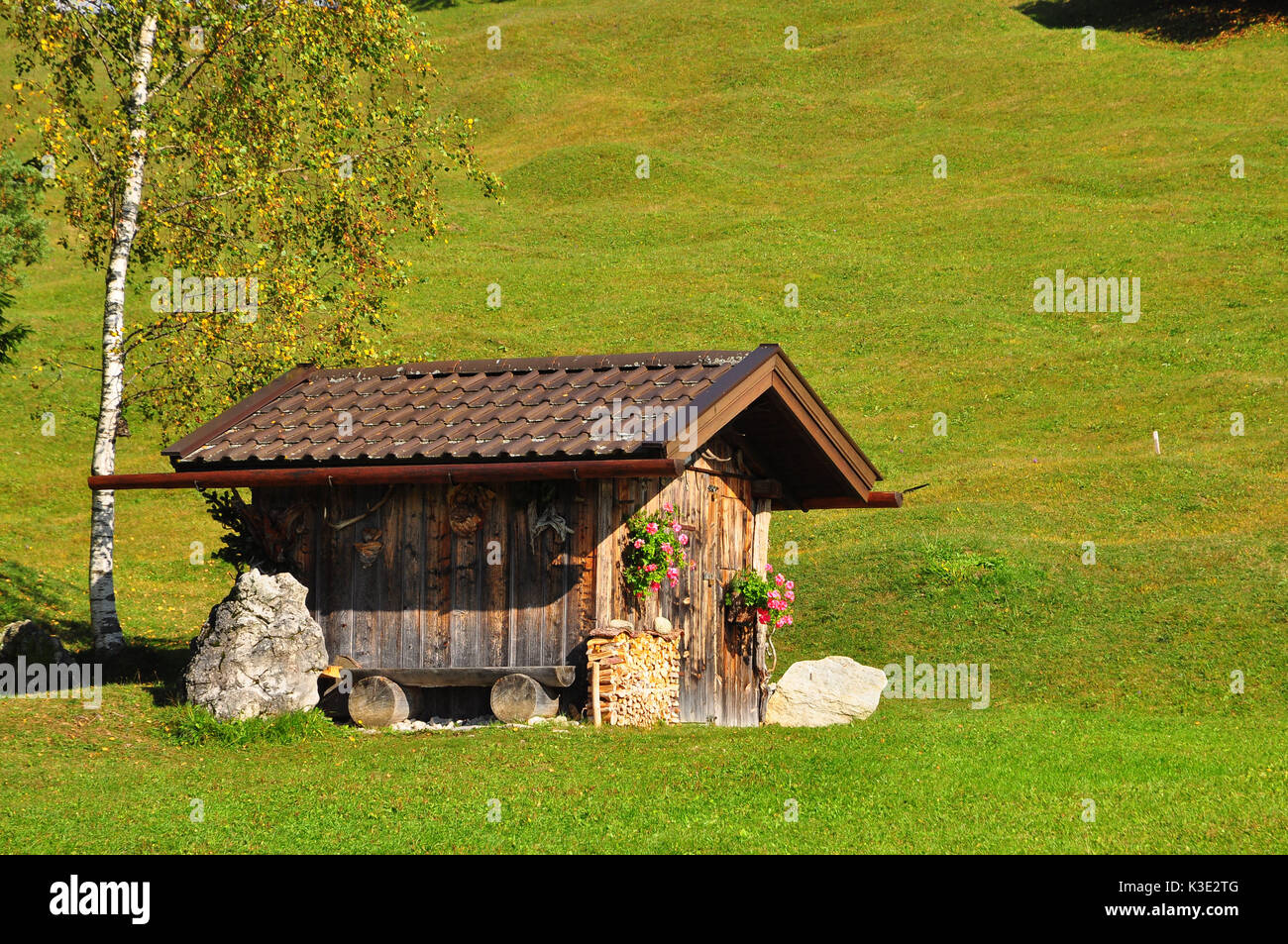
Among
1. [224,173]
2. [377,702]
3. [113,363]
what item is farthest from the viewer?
[224,173]

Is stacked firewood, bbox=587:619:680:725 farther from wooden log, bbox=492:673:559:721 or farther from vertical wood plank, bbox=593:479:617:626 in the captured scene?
wooden log, bbox=492:673:559:721

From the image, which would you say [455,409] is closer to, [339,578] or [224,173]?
[339,578]

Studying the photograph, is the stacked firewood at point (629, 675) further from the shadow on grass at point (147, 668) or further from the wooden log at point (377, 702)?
the shadow on grass at point (147, 668)

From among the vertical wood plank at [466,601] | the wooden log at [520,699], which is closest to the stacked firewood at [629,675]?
the wooden log at [520,699]

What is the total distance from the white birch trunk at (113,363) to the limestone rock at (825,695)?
10220 mm

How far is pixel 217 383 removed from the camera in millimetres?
20625

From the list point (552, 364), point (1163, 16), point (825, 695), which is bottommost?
point (825, 695)

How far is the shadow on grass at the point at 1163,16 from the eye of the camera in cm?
7450

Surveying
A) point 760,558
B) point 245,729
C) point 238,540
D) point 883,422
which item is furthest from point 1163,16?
point 245,729

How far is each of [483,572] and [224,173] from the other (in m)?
9.26

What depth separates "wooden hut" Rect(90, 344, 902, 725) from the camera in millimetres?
14680

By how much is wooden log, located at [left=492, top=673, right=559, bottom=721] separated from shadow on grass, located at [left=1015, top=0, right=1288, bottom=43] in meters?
74.2

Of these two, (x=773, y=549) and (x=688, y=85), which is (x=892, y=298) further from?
(x=688, y=85)

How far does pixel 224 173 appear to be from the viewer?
20.3 m
